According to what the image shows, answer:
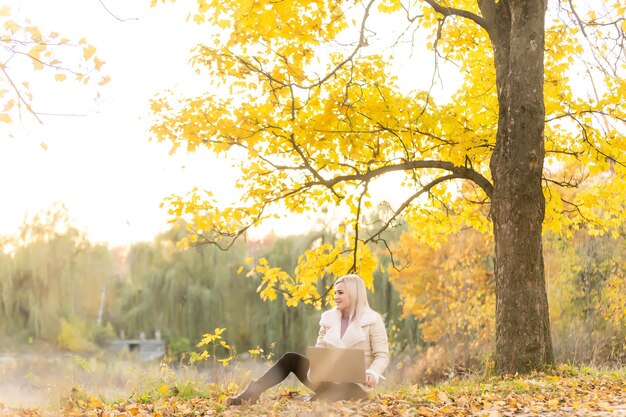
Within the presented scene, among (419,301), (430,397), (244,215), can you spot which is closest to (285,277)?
(244,215)

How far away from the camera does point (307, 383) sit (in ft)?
20.2

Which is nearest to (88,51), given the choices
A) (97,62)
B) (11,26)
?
(97,62)

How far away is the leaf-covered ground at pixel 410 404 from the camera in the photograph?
225 inches

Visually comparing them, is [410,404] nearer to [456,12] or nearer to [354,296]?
[354,296]

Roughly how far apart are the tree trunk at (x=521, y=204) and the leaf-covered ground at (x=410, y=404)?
3.90 ft

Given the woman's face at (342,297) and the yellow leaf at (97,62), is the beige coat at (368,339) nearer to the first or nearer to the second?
the woman's face at (342,297)

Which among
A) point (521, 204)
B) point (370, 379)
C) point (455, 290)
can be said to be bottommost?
point (370, 379)

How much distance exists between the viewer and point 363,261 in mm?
11109

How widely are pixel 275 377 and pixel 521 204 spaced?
15.2 ft

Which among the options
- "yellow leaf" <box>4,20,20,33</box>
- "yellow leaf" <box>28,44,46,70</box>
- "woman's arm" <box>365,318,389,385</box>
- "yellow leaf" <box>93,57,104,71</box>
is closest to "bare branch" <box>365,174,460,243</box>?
"woman's arm" <box>365,318,389,385</box>

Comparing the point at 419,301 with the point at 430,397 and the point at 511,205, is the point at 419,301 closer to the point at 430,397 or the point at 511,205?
the point at 511,205

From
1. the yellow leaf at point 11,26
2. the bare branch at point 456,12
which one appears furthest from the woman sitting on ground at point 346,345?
the bare branch at point 456,12

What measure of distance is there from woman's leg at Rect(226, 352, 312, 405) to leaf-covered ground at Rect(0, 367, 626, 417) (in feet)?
0.35

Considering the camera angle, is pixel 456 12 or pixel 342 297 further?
pixel 456 12
